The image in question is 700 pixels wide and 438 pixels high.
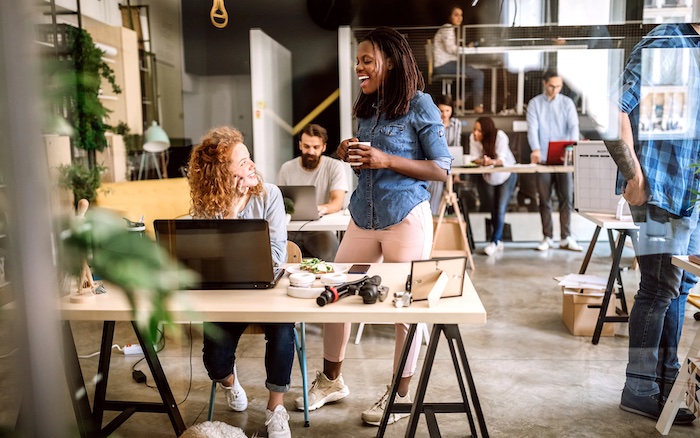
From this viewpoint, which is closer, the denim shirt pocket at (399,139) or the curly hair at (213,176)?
the curly hair at (213,176)

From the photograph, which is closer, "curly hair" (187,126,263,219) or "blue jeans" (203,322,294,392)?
"curly hair" (187,126,263,219)

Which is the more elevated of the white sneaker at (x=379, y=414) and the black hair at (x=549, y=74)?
the black hair at (x=549, y=74)

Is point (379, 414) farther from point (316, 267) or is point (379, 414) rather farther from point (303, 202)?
point (303, 202)

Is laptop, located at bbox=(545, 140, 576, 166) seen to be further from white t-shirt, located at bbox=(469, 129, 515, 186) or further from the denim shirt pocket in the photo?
the denim shirt pocket

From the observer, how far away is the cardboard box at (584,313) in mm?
3285

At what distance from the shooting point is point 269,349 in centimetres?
228

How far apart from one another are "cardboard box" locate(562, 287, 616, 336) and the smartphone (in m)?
1.59

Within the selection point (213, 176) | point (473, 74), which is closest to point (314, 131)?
point (213, 176)

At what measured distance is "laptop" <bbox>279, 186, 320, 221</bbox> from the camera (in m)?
2.56

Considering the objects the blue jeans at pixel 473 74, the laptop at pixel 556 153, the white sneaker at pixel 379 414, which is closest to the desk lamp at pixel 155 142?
the blue jeans at pixel 473 74

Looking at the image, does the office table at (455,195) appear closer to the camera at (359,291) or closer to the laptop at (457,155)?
the laptop at (457,155)

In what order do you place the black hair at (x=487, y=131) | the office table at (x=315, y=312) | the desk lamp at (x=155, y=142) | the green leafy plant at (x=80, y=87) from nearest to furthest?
the green leafy plant at (x=80, y=87)
the office table at (x=315, y=312)
the desk lamp at (x=155, y=142)
the black hair at (x=487, y=131)

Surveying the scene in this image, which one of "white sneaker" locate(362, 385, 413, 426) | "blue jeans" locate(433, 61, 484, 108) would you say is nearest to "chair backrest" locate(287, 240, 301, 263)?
"white sneaker" locate(362, 385, 413, 426)

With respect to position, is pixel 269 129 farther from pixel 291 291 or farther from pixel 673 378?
pixel 673 378
